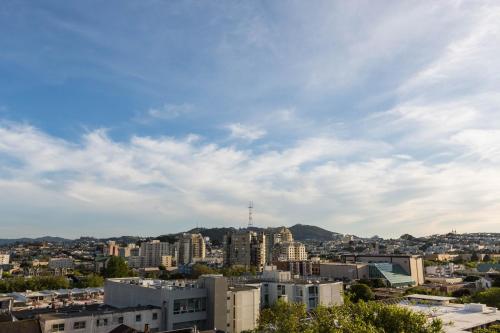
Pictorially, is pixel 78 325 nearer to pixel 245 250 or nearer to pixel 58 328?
pixel 58 328

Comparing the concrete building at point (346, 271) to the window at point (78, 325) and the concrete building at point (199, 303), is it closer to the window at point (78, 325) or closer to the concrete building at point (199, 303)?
the concrete building at point (199, 303)

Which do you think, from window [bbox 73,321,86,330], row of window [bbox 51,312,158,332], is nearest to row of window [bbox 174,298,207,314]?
row of window [bbox 51,312,158,332]

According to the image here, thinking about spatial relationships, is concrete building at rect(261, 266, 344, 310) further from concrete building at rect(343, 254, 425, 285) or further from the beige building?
concrete building at rect(343, 254, 425, 285)

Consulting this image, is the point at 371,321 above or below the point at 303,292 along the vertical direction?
above

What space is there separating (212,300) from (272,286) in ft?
80.0

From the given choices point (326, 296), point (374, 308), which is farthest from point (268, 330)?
point (326, 296)

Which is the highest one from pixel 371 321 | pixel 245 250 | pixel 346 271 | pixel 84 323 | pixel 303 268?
pixel 245 250

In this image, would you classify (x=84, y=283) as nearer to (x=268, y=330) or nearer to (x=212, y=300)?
(x=212, y=300)

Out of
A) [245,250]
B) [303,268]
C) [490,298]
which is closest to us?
[490,298]

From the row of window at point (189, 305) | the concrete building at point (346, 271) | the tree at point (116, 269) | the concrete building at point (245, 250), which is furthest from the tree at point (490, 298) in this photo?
the concrete building at point (245, 250)

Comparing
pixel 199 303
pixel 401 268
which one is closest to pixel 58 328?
pixel 199 303

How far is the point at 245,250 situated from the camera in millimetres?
166750

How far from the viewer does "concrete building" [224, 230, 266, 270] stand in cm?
16512

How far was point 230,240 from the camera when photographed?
174000mm
